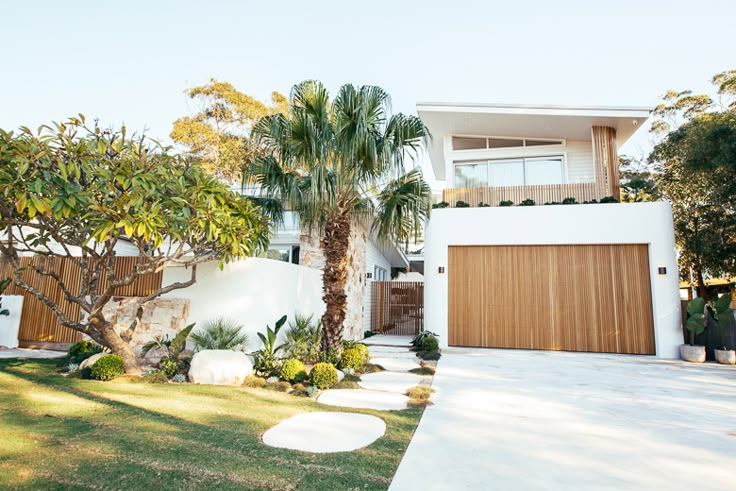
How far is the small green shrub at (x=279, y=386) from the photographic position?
21.2ft

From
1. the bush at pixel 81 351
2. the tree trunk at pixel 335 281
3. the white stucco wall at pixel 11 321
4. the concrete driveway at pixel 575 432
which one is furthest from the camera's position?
the white stucco wall at pixel 11 321

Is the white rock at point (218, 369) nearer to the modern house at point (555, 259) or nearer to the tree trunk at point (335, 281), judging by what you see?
the tree trunk at point (335, 281)

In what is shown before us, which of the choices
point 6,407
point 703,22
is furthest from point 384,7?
point 6,407

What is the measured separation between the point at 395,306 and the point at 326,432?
1256 centimetres

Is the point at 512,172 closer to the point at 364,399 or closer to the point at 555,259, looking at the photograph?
the point at 555,259

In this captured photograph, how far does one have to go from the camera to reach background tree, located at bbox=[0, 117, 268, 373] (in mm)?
5719

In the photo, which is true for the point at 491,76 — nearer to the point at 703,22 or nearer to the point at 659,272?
the point at 703,22

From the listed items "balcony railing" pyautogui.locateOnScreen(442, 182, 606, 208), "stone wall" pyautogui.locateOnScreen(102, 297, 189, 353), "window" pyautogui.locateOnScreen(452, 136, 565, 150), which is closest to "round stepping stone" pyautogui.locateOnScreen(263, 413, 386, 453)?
"stone wall" pyautogui.locateOnScreen(102, 297, 189, 353)

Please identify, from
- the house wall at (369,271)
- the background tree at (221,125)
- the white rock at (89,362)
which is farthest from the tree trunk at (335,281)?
the background tree at (221,125)

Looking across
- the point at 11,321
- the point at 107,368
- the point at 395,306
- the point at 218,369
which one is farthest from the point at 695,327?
the point at 11,321

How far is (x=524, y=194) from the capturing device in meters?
12.7

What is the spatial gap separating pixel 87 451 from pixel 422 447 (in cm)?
317

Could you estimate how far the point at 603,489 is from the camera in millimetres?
3074

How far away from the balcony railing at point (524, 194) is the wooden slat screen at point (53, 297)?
912cm
